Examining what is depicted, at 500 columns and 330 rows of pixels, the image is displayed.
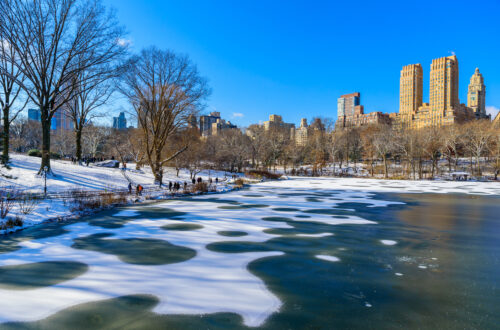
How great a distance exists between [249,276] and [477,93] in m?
237

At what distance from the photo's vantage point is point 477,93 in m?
181

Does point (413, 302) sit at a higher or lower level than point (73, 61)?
lower

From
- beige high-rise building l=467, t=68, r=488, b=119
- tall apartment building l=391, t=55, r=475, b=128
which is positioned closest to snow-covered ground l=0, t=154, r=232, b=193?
tall apartment building l=391, t=55, r=475, b=128

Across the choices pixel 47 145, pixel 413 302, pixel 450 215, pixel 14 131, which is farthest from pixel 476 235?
pixel 14 131

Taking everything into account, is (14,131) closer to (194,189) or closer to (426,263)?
A: (194,189)

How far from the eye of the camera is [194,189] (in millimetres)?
20625

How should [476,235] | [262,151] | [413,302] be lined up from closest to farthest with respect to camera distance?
[413,302], [476,235], [262,151]

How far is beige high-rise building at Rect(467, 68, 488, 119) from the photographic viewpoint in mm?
179875

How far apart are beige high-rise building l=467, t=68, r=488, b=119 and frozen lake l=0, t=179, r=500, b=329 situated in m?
223

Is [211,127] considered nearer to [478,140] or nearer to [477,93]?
[478,140]

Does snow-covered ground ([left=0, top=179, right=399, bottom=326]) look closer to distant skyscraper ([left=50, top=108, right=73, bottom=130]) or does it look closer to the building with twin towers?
distant skyscraper ([left=50, top=108, right=73, bottom=130])

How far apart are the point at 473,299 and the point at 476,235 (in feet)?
18.0

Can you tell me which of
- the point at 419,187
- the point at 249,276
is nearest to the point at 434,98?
the point at 419,187

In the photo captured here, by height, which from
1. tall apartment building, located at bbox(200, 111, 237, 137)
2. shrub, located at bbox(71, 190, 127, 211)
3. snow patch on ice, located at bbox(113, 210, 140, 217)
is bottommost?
snow patch on ice, located at bbox(113, 210, 140, 217)
